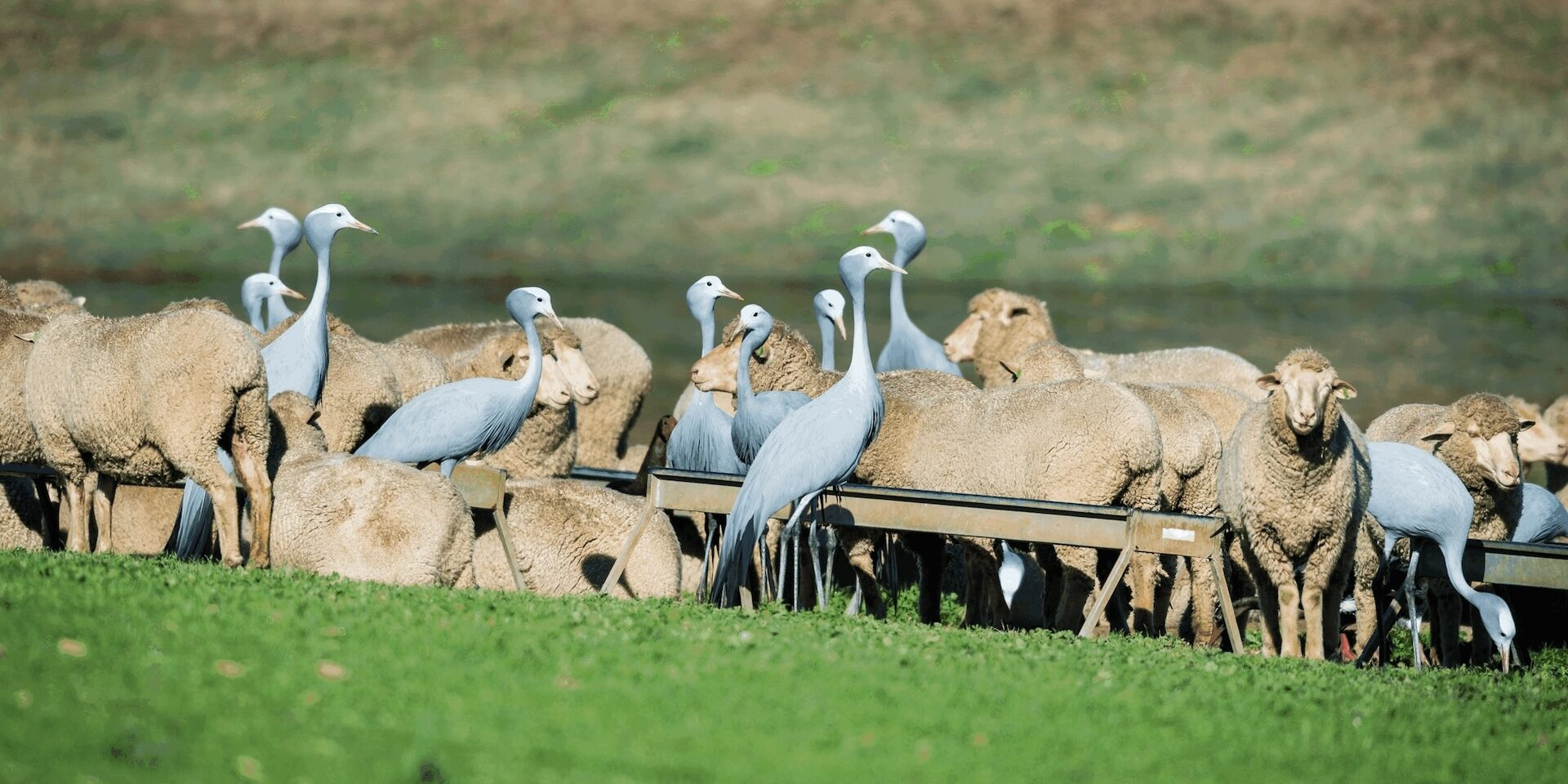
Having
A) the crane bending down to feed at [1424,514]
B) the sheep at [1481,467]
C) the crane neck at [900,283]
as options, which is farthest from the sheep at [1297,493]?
the crane neck at [900,283]

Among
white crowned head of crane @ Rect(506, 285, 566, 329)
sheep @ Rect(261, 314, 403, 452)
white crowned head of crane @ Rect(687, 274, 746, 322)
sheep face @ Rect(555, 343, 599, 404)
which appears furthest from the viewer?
white crowned head of crane @ Rect(687, 274, 746, 322)

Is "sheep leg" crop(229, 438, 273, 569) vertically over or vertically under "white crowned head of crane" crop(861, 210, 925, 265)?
under

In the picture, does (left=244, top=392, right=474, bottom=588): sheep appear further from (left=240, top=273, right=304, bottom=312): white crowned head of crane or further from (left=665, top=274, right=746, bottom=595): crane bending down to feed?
(left=240, top=273, right=304, bottom=312): white crowned head of crane

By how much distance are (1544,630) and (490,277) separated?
114 feet

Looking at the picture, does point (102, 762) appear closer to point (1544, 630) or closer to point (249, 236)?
point (1544, 630)

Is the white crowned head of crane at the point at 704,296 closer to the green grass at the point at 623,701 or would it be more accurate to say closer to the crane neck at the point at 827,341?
the crane neck at the point at 827,341

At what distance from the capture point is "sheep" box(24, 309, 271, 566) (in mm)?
10477

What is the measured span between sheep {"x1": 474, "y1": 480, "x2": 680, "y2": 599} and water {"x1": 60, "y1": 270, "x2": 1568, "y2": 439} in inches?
572

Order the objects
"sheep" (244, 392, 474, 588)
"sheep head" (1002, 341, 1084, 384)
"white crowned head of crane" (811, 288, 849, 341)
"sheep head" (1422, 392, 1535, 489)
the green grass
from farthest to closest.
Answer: "sheep head" (1002, 341, 1084, 384) < "white crowned head of crane" (811, 288, 849, 341) < "sheep head" (1422, 392, 1535, 489) < "sheep" (244, 392, 474, 588) < the green grass

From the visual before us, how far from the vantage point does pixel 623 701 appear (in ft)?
23.5

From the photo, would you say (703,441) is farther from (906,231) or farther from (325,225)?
(906,231)

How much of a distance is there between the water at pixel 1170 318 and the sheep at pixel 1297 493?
52.4ft

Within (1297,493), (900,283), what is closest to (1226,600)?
(1297,493)

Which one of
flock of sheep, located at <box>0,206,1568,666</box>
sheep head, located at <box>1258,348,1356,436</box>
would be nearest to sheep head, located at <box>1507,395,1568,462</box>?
flock of sheep, located at <box>0,206,1568,666</box>
